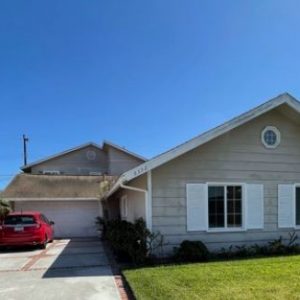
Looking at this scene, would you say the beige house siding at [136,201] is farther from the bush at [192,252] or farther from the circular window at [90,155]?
the circular window at [90,155]

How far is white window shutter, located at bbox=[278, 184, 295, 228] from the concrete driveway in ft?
18.0

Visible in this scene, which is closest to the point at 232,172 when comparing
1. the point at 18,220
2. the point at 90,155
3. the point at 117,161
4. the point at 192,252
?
the point at 192,252

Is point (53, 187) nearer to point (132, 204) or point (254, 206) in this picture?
point (132, 204)

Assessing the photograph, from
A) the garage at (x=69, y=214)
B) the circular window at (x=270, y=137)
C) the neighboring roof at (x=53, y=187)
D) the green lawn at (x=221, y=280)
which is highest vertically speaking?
the circular window at (x=270, y=137)

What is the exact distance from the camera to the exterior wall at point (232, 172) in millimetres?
11445

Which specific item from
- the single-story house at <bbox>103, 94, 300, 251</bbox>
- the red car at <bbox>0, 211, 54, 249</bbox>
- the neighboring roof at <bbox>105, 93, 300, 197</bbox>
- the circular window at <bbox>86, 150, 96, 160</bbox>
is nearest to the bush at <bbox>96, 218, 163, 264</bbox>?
the single-story house at <bbox>103, 94, 300, 251</bbox>

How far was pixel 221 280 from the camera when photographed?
797 centimetres

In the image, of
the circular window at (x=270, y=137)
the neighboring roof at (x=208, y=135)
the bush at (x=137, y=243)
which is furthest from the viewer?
the circular window at (x=270, y=137)

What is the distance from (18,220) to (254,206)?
8.43 metres

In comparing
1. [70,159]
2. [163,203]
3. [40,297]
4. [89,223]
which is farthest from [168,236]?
[70,159]

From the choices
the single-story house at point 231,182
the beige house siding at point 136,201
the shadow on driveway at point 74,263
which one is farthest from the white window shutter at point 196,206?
the shadow on driveway at point 74,263

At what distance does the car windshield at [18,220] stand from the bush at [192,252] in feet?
21.3

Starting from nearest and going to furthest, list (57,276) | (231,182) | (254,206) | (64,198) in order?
(57,276) < (231,182) < (254,206) < (64,198)

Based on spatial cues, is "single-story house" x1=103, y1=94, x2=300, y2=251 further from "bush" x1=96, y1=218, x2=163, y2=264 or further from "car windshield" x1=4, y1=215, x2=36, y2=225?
"car windshield" x1=4, y1=215, x2=36, y2=225
